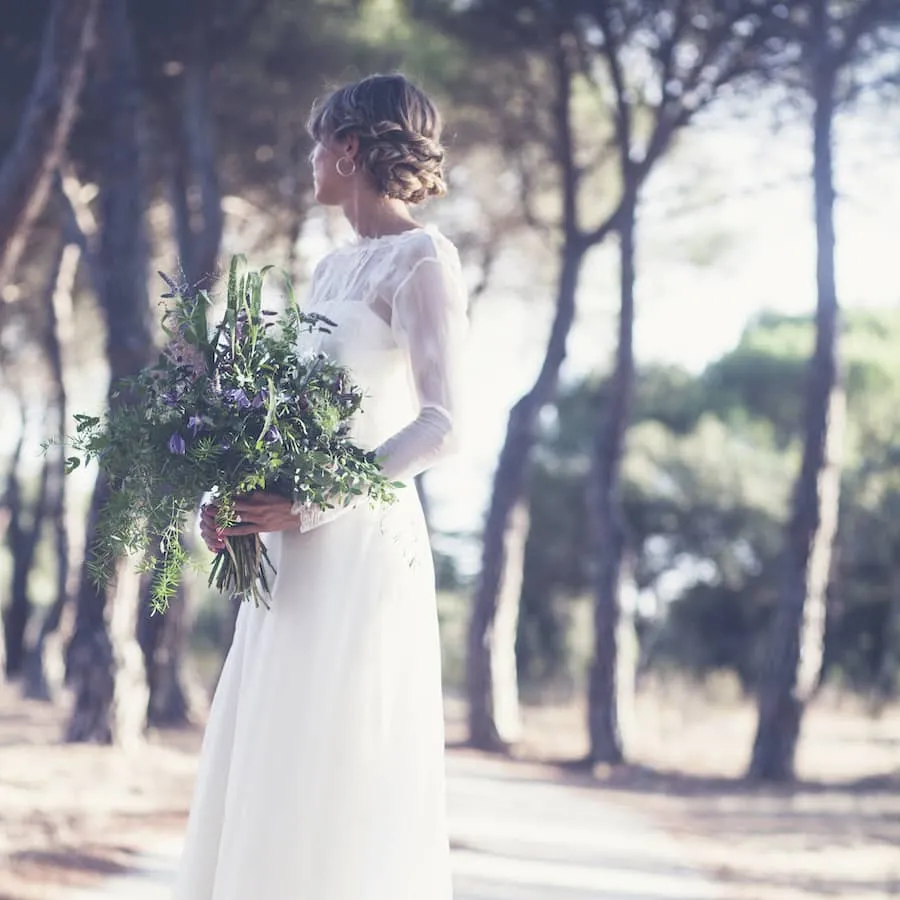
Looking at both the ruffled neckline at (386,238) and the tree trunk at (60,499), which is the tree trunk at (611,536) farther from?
the ruffled neckline at (386,238)

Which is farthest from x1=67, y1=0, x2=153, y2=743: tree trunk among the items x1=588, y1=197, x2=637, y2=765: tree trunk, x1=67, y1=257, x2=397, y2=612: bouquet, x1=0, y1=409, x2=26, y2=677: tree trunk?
x1=0, y1=409, x2=26, y2=677: tree trunk

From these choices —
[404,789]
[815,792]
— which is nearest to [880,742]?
[815,792]

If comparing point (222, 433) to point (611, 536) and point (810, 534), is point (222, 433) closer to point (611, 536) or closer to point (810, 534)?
point (810, 534)

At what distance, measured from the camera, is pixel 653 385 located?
17.6 m

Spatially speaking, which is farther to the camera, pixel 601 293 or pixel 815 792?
pixel 601 293

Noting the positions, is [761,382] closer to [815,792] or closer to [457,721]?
[457,721]

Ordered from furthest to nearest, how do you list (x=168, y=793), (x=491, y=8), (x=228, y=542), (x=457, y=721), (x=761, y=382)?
(x=761, y=382) < (x=457, y=721) < (x=491, y=8) < (x=168, y=793) < (x=228, y=542)

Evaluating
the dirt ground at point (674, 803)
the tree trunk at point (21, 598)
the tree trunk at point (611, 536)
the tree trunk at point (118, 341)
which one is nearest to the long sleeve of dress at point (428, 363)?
the dirt ground at point (674, 803)

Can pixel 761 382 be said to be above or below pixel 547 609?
above

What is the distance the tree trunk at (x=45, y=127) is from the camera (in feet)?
16.7

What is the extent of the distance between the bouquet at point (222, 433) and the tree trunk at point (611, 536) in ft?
25.8

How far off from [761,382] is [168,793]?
1259cm

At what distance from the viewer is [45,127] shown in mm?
5223

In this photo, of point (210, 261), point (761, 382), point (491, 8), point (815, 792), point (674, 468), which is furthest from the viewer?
point (761, 382)
